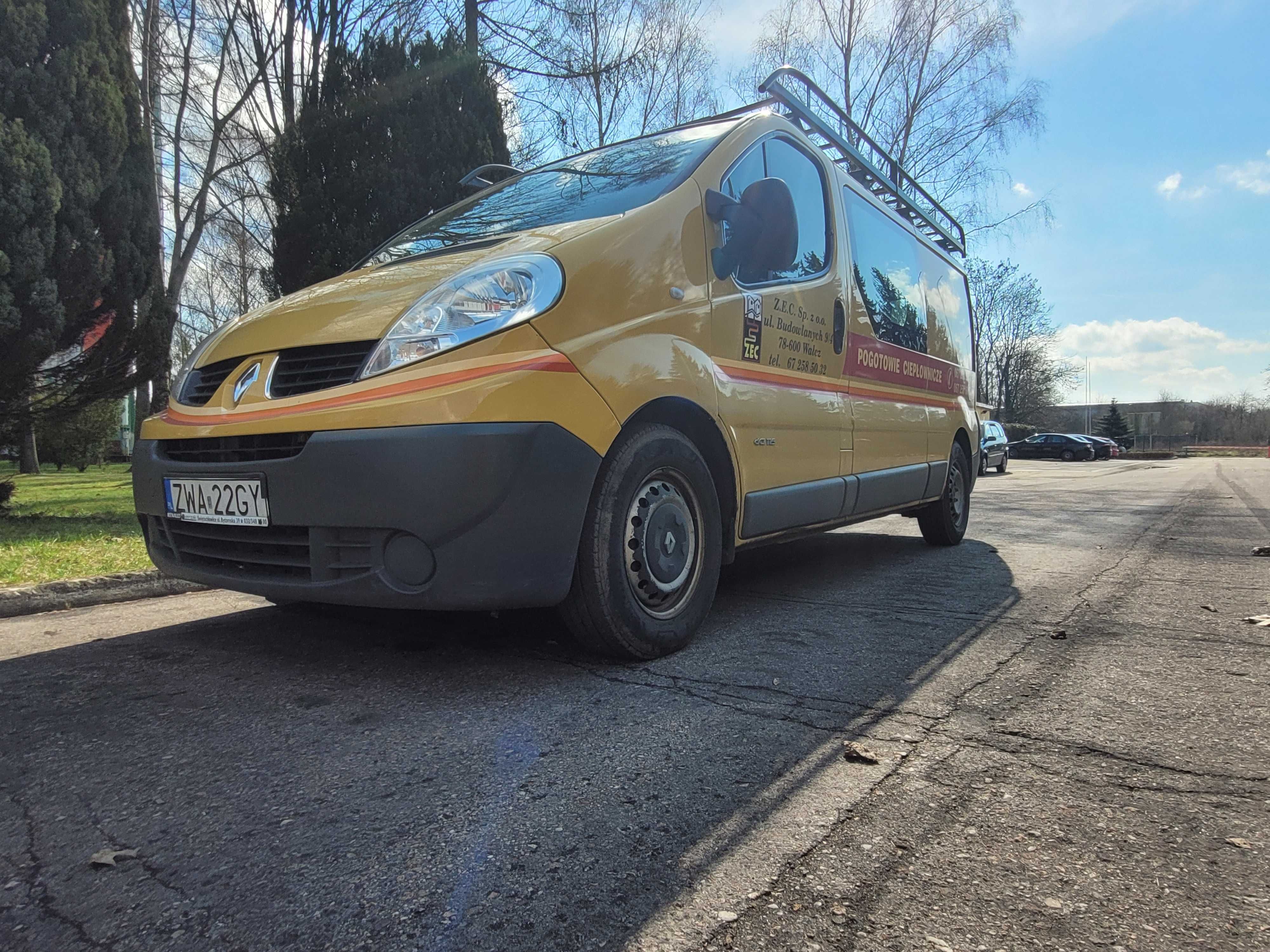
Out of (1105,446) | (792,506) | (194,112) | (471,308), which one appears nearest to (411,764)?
(471,308)

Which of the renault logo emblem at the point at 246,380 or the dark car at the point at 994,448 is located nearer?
the renault logo emblem at the point at 246,380

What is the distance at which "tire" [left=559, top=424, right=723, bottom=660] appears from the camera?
2.44 m

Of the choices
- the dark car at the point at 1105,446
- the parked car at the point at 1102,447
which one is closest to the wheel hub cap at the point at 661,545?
the parked car at the point at 1102,447

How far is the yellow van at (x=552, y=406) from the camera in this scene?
2.17 m

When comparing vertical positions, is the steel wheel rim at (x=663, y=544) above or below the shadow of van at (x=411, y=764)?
above

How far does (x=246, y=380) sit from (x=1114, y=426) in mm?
78275

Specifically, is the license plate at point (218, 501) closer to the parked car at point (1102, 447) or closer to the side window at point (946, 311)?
the side window at point (946, 311)

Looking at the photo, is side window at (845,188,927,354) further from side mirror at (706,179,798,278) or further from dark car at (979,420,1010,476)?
dark car at (979,420,1010,476)

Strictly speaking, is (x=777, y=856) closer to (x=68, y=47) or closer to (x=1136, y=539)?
(x=1136, y=539)

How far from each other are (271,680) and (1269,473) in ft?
82.7

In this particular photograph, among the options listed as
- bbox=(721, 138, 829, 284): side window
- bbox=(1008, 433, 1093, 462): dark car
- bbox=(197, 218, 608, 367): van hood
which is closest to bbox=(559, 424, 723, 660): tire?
bbox=(197, 218, 608, 367): van hood

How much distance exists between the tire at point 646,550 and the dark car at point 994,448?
16936mm

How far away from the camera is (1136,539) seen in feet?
19.8

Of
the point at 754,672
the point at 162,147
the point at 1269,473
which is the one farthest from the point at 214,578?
the point at 1269,473
